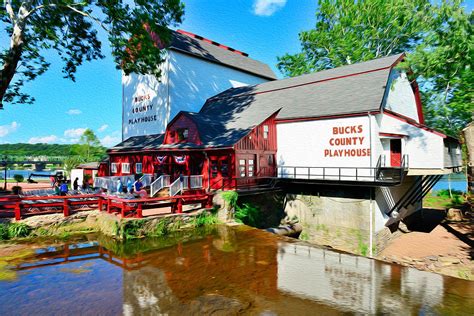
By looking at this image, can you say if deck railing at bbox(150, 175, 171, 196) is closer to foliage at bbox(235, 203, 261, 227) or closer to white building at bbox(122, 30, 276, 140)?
foliage at bbox(235, 203, 261, 227)

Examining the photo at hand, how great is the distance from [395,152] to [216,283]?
14.7 meters

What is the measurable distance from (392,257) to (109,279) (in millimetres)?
14260

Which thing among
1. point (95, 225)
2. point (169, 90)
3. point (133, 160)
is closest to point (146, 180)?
point (133, 160)

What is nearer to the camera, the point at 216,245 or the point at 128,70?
the point at 216,245

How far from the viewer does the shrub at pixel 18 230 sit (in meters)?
12.0

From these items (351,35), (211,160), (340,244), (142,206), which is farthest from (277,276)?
(351,35)

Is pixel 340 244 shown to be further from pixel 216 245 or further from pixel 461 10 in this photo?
pixel 461 10

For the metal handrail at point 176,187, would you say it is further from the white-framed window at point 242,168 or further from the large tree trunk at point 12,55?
the large tree trunk at point 12,55

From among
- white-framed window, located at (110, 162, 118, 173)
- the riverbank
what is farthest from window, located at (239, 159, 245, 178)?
white-framed window, located at (110, 162, 118, 173)

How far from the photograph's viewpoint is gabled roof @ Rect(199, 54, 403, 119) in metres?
17.1

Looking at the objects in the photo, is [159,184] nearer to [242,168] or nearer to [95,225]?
[95,225]

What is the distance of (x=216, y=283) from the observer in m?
8.02

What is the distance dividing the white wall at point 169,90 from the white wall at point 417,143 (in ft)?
57.6

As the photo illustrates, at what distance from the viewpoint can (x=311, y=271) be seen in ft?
30.2
